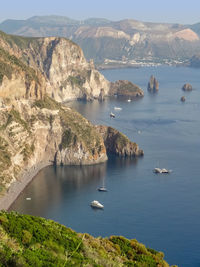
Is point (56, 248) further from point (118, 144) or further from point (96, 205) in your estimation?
point (118, 144)

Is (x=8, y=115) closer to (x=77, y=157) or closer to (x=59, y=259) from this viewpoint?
(x=77, y=157)

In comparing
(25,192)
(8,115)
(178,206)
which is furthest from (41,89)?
(178,206)

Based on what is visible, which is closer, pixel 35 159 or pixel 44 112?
pixel 35 159

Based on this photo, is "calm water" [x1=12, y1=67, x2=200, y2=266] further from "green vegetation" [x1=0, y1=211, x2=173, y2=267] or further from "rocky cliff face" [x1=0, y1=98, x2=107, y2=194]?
"green vegetation" [x1=0, y1=211, x2=173, y2=267]

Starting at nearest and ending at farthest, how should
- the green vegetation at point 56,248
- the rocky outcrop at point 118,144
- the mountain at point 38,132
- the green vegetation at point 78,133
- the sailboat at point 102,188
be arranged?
the green vegetation at point 56,248, the sailboat at point 102,188, the mountain at point 38,132, the green vegetation at point 78,133, the rocky outcrop at point 118,144

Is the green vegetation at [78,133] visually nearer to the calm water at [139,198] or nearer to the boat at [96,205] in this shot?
the calm water at [139,198]

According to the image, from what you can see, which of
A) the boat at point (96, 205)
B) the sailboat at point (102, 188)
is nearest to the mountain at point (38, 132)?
the sailboat at point (102, 188)

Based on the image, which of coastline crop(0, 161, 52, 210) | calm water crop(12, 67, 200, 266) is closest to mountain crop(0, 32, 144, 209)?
coastline crop(0, 161, 52, 210)
